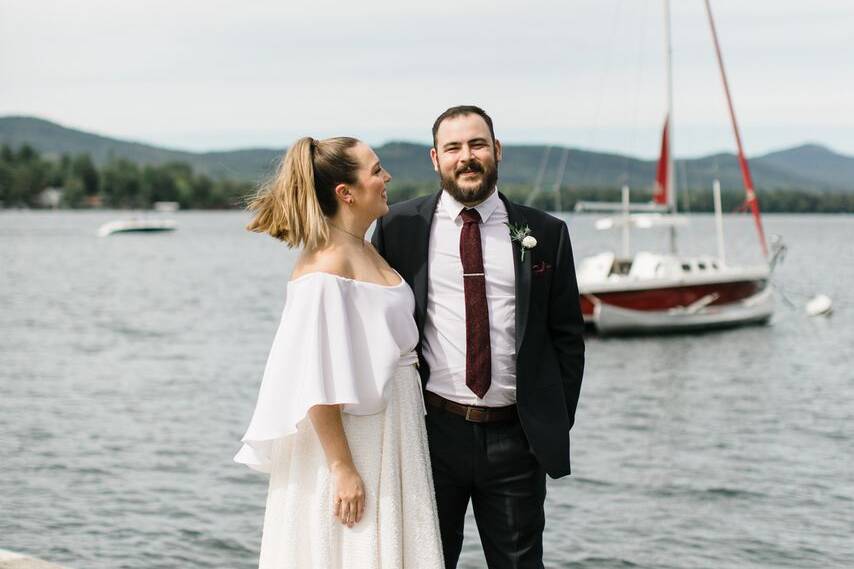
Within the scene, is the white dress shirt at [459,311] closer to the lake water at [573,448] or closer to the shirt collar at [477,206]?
the shirt collar at [477,206]

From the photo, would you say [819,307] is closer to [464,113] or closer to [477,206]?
[477,206]

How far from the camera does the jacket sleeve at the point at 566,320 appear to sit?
13.3ft

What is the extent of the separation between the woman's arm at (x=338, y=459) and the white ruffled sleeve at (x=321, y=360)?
40 mm

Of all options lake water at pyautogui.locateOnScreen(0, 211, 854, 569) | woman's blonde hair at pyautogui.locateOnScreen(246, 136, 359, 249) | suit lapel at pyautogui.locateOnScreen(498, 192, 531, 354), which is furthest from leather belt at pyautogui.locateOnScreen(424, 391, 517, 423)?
lake water at pyautogui.locateOnScreen(0, 211, 854, 569)

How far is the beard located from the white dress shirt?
0.24 ft

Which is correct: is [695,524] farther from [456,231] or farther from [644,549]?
[456,231]

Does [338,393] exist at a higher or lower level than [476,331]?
lower

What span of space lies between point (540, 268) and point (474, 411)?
561 mm

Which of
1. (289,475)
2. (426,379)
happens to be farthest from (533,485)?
(289,475)

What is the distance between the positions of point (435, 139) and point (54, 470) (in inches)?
463

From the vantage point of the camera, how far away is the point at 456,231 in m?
3.97

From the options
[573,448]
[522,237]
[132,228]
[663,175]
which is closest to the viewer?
[522,237]

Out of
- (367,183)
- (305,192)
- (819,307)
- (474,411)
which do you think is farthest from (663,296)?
(305,192)

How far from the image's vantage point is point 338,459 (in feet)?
11.5
